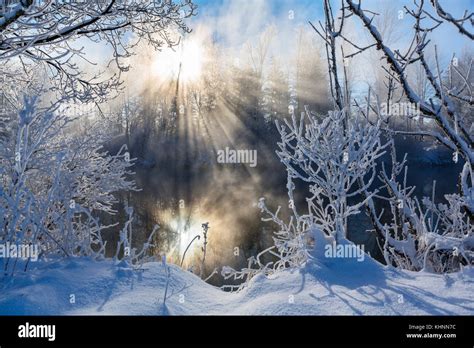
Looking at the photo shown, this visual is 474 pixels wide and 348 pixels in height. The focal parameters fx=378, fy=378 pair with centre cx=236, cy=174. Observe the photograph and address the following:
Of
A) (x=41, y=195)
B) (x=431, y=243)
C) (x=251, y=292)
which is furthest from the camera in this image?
(x=41, y=195)

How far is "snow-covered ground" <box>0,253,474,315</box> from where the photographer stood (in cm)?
237

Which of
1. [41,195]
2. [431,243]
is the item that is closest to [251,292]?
[431,243]

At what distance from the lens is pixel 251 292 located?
9.41ft

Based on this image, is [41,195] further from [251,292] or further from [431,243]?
[431,243]

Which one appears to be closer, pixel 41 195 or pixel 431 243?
pixel 431 243

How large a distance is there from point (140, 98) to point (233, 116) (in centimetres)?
856

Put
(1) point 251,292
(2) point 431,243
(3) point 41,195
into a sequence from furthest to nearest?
(3) point 41,195 < (2) point 431,243 < (1) point 251,292

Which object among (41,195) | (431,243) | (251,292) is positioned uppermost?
(41,195)

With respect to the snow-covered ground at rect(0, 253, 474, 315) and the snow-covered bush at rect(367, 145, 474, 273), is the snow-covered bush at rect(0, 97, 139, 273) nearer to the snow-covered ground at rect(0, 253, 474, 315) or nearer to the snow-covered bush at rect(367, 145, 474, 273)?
the snow-covered ground at rect(0, 253, 474, 315)

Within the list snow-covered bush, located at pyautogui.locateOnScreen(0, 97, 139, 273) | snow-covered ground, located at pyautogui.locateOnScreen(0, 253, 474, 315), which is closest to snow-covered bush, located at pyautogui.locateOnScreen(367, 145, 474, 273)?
snow-covered ground, located at pyautogui.locateOnScreen(0, 253, 474, 315)

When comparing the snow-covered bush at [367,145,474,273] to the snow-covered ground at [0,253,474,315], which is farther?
the snow-covered bush at [367,145,474,273]

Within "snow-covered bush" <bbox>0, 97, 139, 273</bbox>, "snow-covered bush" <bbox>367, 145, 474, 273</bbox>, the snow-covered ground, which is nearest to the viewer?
the snow-covered ground

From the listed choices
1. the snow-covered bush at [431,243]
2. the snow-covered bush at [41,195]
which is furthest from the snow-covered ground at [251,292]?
the snow-covered bush at [431,243]
